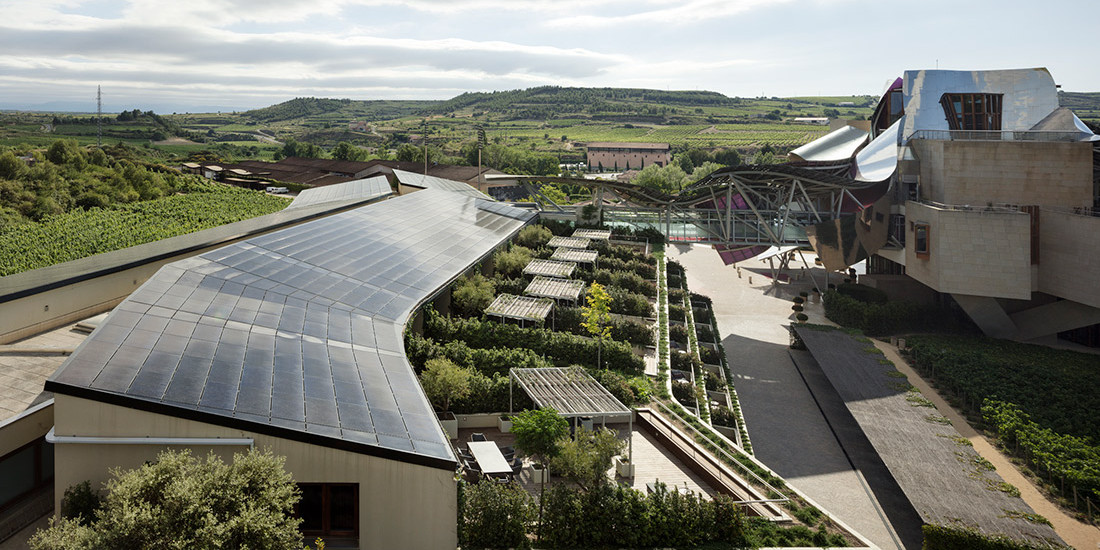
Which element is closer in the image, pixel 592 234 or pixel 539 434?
pixel 539 434

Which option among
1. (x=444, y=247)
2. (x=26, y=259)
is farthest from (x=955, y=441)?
(x=26, y=259)

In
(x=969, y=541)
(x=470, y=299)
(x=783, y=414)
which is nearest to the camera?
(x=969, y=541)

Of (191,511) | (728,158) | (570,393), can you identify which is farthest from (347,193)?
(728,158)

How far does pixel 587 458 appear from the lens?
16.6 meters

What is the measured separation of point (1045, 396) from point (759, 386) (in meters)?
11.6

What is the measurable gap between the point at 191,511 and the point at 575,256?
29792 millimetres

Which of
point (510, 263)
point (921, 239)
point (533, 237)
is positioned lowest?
point (510, 263)

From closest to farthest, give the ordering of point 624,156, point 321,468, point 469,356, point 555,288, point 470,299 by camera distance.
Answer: point 321,468, point 469,356, point 470,299, point 555,288, point 624,156

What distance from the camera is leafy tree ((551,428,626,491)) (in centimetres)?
1650

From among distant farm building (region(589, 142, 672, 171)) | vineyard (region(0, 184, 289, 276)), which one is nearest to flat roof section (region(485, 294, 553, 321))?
vineyard (region(0, 184, 289, 276))

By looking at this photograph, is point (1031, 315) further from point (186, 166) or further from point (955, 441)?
point (186, 166)

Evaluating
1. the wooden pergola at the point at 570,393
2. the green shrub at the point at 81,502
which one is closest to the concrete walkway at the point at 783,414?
the wooden pergola at the point at 570,393

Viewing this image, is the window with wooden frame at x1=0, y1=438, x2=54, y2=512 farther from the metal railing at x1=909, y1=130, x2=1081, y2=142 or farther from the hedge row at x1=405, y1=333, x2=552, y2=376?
the metal railing at x1=909, y1=130, x2=1081, y2=142

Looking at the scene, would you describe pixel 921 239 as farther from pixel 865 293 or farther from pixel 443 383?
pixel 443 383
